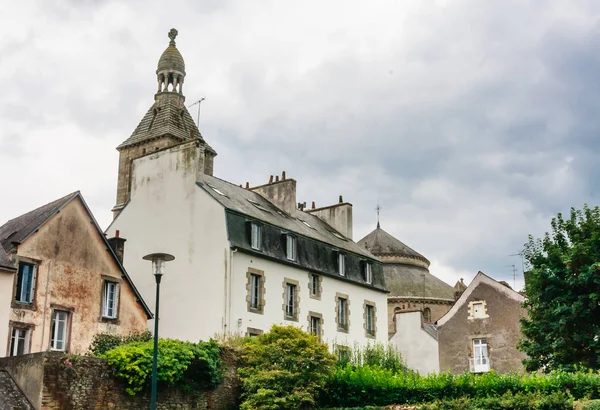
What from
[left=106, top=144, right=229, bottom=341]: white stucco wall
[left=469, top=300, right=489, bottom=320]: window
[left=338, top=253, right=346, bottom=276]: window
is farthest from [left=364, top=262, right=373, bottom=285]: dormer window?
[left=106, top=144, right=229, bottom=341]: white stucco wall

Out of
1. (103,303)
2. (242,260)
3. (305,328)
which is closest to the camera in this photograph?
(103,303)

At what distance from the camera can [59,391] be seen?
693 inches

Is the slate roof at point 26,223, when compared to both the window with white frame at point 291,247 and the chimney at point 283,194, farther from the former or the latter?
the chimney at point 283,194

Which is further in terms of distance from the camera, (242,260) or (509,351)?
(509,351)

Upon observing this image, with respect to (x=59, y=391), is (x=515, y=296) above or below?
above

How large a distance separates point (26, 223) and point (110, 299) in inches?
154

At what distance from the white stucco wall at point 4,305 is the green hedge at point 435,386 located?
32.0 feet

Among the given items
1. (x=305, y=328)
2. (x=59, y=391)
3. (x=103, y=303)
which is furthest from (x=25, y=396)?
(x=305, y=328)

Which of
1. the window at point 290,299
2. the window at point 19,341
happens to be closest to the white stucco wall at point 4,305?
the window at point 19,341

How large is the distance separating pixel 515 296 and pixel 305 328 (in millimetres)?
9784

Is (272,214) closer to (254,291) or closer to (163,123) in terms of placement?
(254,291)

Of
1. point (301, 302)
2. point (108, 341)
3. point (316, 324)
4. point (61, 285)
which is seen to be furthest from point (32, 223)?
point (316, 324)

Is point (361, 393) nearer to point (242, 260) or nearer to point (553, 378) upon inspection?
point (553, 378)

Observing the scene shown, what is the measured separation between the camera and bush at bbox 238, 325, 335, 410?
2173 centimetres
